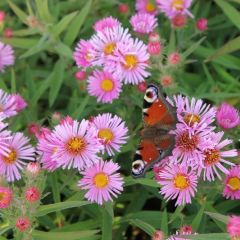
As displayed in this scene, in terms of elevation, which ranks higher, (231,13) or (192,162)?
(231,13)

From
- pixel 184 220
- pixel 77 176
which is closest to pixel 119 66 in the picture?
pixel 77 176

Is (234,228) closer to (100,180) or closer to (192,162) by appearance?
(192,162)

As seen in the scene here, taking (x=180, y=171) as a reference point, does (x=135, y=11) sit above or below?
above

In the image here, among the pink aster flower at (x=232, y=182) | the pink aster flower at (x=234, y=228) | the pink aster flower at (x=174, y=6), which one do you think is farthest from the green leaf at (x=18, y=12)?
the pink aster flower at (x=234, y=228)

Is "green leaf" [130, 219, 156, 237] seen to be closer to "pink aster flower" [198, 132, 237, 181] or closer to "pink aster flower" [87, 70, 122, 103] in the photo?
"pink aster flower" [198, 132, 237, 181]

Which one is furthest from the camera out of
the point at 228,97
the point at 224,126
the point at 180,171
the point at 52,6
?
the point at 52,6

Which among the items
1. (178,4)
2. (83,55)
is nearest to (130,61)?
(83,55)

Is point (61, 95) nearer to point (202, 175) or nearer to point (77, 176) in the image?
point (77, 176)
